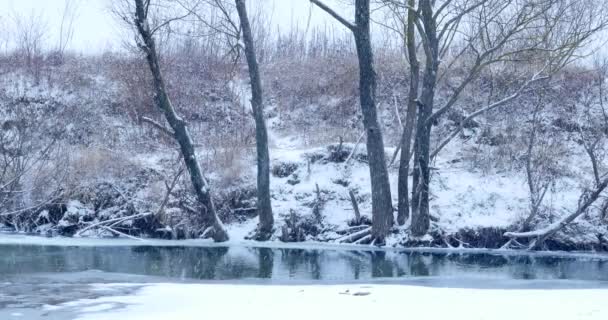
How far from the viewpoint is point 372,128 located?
21250mm

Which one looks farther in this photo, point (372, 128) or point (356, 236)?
point (356, 236)

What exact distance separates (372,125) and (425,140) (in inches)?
64.8

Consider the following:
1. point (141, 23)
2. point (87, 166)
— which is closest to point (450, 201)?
point (141, 23)

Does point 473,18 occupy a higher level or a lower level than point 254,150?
higher

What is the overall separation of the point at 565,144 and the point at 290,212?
10.6 metres

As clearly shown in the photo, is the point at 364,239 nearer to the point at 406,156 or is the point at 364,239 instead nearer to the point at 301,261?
the point at 406,156

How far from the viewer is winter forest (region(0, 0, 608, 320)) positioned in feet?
48.3

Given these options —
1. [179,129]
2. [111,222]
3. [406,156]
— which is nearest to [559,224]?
[406,156]

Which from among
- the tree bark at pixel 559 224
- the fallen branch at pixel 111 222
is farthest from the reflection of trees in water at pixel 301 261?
the tree bark at pixel 559 224

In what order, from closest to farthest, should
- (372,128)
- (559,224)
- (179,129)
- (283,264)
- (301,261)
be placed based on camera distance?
(283,264), (301,261), (559,224), (372,128), (179,129)

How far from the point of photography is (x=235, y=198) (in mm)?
24312

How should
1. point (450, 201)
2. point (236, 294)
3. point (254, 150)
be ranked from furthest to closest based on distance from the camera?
point (254, 150)
point (450, 201)
point (236, 294)

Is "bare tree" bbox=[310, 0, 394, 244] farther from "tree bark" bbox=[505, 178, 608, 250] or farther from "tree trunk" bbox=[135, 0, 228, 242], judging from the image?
"tree trunk" bbox=[135, 0, 228, 242]

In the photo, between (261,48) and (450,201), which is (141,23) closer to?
(450,201)
